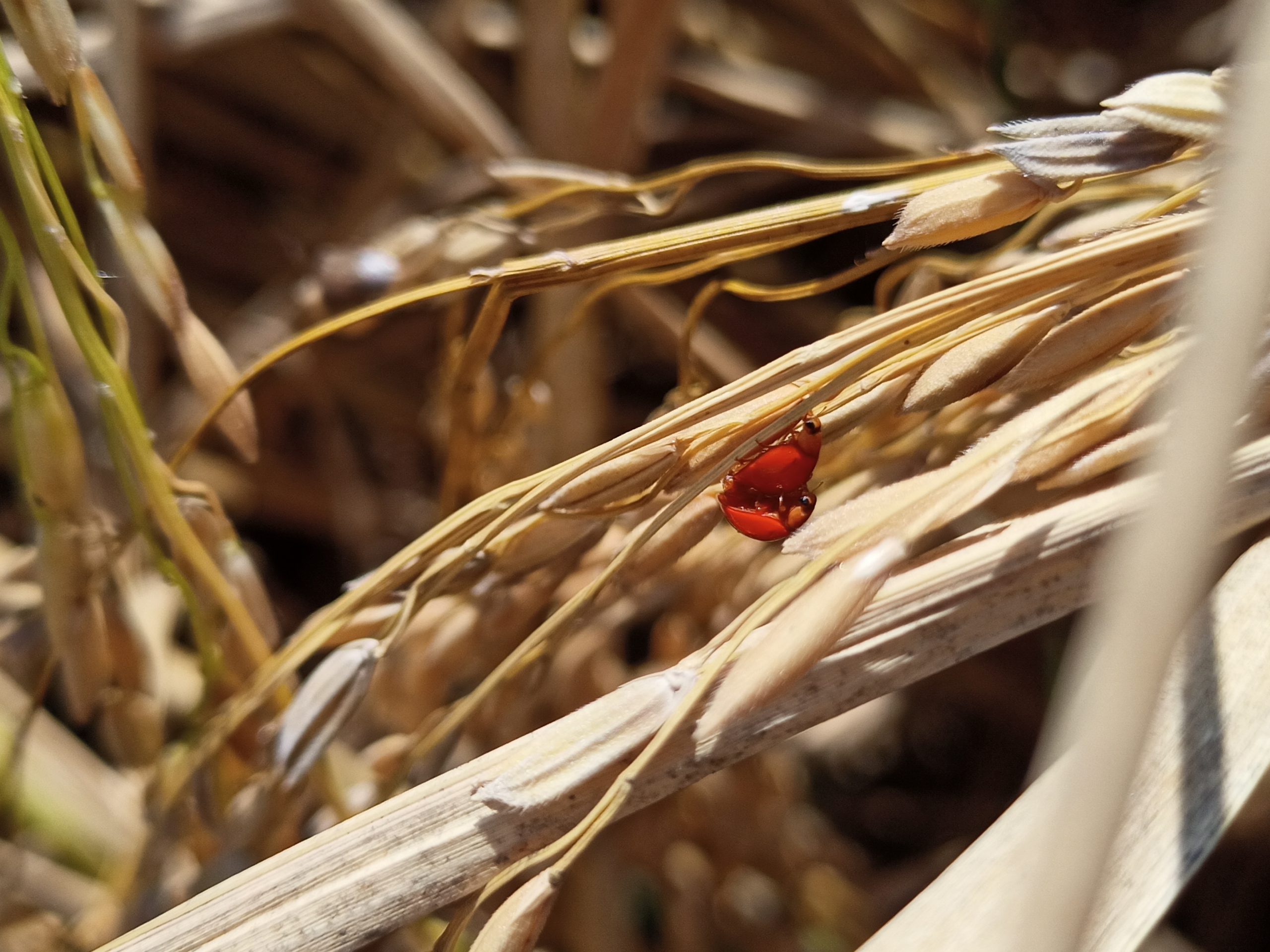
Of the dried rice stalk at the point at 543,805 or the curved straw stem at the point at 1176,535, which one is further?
the dried rice stalk at the point at 543,805

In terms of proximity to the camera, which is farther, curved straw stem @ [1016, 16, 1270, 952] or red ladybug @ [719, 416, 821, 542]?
red ladybug @ [719, 416, 821, 542]

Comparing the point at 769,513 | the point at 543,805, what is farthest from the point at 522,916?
the point at 769,513

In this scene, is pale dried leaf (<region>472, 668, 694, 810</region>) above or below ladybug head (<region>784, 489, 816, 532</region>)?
below

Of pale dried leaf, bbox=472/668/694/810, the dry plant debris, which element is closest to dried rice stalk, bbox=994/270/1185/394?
the dry plant debris

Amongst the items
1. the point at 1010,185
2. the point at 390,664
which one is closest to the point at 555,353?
the point at 390,664

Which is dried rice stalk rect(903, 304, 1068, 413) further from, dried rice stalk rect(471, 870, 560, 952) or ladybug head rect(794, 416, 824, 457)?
dried rice stalk rect(471, 870, 560, 952)

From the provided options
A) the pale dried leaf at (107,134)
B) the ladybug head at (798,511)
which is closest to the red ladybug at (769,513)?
Answer: the ladybug head at (798,511)

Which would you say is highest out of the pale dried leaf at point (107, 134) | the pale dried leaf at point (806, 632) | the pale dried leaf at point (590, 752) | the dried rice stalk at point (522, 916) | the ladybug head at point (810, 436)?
the pale dried leaf at point (107, 134)

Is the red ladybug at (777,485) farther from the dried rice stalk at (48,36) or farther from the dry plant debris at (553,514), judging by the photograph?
the dried rice stalk at (48,36)
